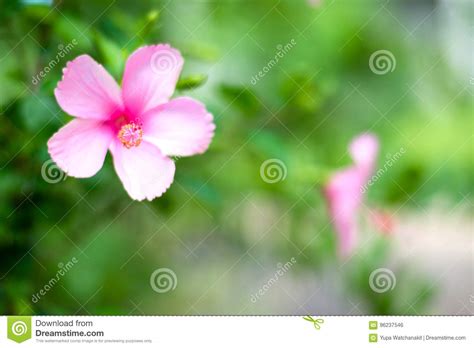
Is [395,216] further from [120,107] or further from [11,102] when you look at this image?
[11,102]

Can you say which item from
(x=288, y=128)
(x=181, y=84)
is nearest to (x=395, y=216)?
(x=288, y=128)

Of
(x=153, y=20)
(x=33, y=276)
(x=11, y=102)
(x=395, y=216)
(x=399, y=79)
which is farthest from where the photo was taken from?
(x=399, y=79)
